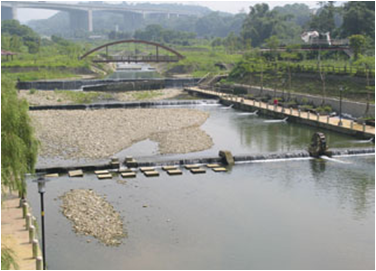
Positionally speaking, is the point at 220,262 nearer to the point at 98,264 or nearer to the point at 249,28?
the point at 98,264

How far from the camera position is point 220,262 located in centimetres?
1641

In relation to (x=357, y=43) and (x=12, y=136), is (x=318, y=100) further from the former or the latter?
(x=12, y=136)

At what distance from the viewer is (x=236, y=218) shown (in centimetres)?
2005

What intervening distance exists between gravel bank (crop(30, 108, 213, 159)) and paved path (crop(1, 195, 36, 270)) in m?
10.4

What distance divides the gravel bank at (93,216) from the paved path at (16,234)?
1789 mm

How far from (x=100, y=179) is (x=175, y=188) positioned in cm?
353

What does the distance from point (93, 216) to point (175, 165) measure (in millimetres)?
8379

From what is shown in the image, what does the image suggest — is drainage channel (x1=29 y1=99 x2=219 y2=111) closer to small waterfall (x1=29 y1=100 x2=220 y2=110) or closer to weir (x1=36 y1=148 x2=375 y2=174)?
small waterfall (x1=29 y1=100 x2=220 y2=110)

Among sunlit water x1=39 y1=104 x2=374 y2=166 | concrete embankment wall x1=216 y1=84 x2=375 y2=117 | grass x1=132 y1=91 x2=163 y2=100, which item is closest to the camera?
sunlit water x1=39 y1=104 x2=374 y2=166

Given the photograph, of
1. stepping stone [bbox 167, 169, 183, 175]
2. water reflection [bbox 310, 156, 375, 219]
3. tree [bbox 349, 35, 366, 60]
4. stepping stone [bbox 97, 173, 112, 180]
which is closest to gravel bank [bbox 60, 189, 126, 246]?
stepping stone [bbox 97, 173, 112, 180]

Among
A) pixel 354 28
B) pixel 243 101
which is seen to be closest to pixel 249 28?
pixel 354 28

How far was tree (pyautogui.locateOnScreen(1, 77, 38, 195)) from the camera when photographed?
15.6 m

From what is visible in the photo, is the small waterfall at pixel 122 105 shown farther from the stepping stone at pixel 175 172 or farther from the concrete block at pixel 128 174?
the stepping stone at pixel 175 172

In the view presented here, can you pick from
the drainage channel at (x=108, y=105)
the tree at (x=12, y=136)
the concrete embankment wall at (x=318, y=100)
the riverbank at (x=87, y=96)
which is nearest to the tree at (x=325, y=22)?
the concrete embankment wall at (x=318, y=100)
